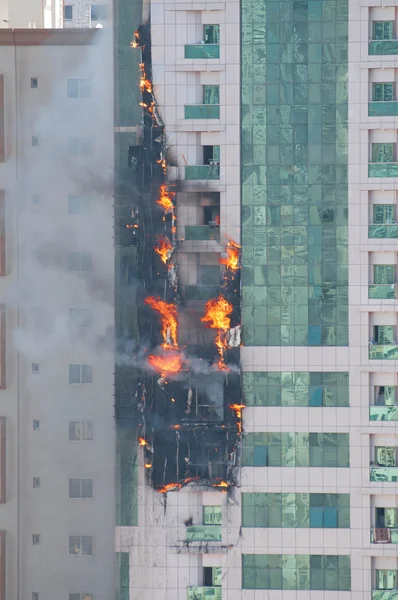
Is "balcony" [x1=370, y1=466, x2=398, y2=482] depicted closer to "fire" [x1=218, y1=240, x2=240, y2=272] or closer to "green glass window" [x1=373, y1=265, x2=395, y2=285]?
"green glass window" [x1=373, y1=265, x2=395, y2=285]


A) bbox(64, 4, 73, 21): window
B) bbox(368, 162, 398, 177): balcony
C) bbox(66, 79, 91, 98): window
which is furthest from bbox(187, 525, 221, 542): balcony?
bbox(64, 4, 73, 21): window

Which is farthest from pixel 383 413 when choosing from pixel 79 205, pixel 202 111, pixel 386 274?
pixel 79 205

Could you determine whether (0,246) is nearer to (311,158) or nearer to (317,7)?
(311,158)

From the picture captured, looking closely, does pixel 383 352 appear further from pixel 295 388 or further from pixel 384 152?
pixel 384 152

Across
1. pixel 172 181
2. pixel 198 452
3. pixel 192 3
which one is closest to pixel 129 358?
pixel 198 452

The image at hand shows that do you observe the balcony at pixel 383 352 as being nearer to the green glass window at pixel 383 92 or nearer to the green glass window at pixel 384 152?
the green glass window at pixel 384 152

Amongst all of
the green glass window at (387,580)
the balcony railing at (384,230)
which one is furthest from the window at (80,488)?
the balcony railing at (384,230)
